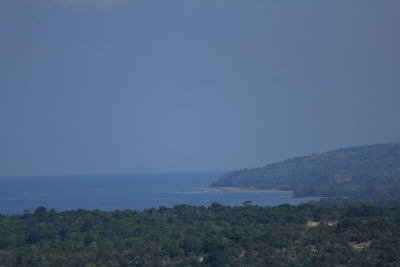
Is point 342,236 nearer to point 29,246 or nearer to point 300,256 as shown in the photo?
point 300,256

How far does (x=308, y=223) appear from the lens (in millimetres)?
60688

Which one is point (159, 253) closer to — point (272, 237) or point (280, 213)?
point (272, 237)

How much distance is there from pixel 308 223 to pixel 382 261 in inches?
709

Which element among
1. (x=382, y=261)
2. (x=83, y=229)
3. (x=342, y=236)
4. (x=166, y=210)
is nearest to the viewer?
(x=382, y=261)

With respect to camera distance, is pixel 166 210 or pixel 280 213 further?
pixel 166 210

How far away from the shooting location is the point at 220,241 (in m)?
50.6

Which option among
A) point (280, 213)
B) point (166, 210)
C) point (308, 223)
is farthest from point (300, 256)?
point (166, 210)

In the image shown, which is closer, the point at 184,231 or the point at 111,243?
the point at 111,243

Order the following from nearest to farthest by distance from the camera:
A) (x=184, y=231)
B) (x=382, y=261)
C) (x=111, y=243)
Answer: (x=382, y=261), (x=111, y=243), (x=184, y=231)

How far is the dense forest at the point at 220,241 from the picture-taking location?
46344mm

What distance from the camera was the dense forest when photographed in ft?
152

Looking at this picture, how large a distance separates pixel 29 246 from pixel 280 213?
26.7 metres

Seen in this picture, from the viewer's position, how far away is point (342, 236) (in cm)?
4997

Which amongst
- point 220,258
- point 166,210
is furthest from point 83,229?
point 220,258
